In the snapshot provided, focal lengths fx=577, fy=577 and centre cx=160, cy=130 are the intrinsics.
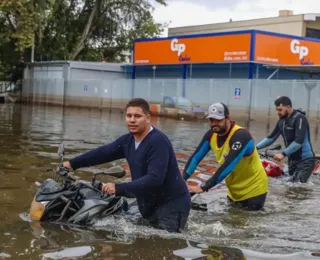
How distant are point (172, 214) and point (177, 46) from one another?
3441 centimetres

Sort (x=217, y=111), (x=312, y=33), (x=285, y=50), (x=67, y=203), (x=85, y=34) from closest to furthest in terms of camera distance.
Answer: (x=67, y=203)
(x=217, y=111)
(x=285, y=50)
(x=312, y=33)
(x=85, y=34)

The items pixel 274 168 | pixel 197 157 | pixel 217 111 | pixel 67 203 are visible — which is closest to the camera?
pixel 67 203

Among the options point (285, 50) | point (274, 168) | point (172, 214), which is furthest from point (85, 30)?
point (172, 214)

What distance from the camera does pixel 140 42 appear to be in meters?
42.8

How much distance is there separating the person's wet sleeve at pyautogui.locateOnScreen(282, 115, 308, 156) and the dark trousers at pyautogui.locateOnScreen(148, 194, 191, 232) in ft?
12.9

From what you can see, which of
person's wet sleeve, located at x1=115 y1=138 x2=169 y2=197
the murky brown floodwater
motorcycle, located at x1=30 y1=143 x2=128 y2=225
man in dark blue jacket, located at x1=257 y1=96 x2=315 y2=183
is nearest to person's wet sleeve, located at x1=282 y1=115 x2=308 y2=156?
man in dark blue jacket, located at x1=257 y1=96 x2=315 y2=183

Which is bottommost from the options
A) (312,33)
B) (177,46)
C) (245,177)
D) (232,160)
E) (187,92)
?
(245,177)

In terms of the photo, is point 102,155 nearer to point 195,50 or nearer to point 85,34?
point 195,50

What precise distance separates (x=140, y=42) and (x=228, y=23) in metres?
11.4

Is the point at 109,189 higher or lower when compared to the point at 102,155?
lower

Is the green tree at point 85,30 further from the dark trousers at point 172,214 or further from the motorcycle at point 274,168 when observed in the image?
the dark trousers at point 172,214

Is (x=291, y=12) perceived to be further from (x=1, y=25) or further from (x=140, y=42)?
(x=1, y=25)

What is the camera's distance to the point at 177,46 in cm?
3969

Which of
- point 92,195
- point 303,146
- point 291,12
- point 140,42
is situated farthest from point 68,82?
point 92,195
